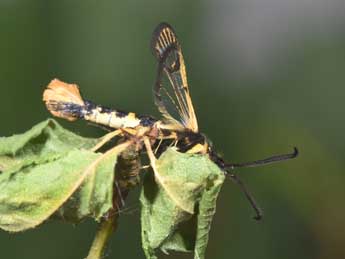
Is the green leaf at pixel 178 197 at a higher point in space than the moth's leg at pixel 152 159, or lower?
lower

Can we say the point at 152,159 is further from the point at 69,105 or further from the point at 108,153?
the point at 69,105

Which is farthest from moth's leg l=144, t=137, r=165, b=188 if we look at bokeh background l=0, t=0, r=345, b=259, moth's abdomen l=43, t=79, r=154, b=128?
bokeh background l=0, t=0, r=345, b=259

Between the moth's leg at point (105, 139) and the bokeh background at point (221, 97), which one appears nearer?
the moth's leg at point (105, 139)

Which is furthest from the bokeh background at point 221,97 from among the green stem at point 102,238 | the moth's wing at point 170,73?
the green stem at point 102,238

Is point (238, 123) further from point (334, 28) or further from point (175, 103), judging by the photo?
point (175, 103)

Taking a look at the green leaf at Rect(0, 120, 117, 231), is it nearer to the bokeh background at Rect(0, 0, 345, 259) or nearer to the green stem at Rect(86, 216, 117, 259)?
the green stem at Rect(86, 216, 117, 259)

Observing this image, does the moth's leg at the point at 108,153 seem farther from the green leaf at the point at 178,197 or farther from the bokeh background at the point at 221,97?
the bokeh background at the point at 221,97

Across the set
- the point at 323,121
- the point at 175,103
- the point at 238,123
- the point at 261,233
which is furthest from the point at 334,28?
the point at 175,103
